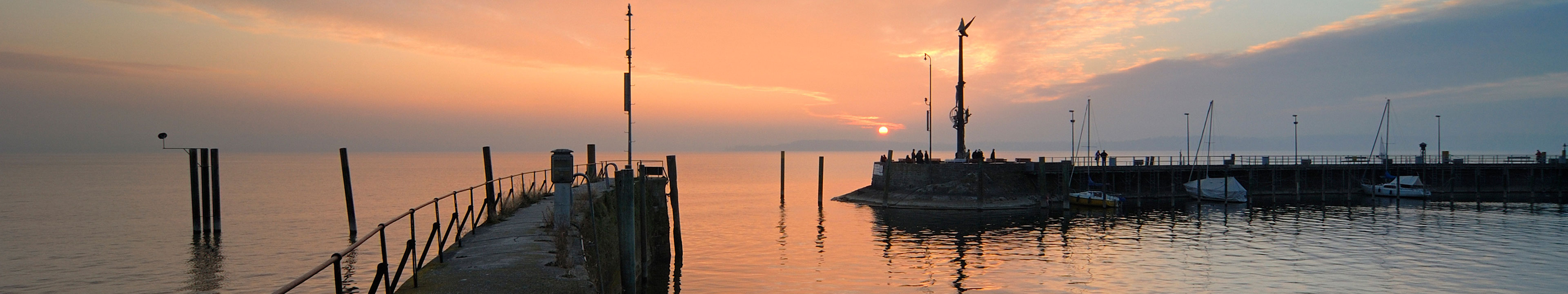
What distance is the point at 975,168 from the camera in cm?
5006

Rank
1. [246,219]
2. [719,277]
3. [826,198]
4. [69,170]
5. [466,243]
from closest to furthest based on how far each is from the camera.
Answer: [466,243] < [719,277] < [246,219] < [826,198] < [69,170]

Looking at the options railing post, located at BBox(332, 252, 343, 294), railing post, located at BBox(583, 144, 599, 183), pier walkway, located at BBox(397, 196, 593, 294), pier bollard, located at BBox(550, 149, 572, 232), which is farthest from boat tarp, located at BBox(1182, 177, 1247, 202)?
railing post, located at BBox(332, 252, 343, 294)

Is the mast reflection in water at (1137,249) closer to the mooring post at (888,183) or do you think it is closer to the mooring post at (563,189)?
the mooring post at (888,183)

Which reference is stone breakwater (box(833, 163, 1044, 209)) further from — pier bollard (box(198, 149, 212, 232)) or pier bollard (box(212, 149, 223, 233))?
pier bollard (box(198, 149, 212, 232))

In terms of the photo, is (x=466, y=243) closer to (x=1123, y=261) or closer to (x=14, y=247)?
(x=1123, y=261)

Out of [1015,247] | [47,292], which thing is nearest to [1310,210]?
[1015,247]

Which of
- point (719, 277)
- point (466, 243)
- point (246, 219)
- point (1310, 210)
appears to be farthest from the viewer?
point (1310, 210)

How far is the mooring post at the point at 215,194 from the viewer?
30.5m

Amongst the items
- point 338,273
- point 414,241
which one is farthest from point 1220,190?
point 338,273

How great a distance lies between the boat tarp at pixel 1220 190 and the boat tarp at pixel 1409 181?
13.2 metres

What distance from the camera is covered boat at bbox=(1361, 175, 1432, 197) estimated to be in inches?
2329

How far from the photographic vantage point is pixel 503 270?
1320 centimetres

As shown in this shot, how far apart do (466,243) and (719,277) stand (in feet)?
32.1

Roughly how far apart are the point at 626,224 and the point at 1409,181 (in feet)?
208
